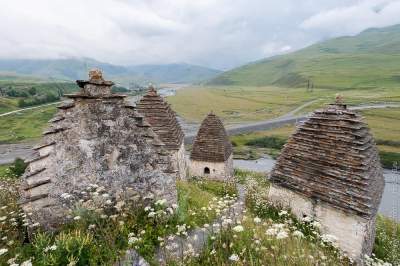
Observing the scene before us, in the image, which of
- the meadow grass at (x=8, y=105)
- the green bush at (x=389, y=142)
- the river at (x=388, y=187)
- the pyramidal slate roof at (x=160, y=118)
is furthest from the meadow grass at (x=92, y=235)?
the meadow grass at (x=8, y=105)

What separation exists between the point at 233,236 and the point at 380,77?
207352 millimetres

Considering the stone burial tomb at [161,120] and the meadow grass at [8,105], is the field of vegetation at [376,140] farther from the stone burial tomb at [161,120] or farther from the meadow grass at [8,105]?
the meadow grass at [8,105]

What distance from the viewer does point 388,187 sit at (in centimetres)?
4294

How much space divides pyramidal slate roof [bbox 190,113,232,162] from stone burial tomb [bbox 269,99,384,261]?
10.1m

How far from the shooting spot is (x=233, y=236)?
6.04 metres

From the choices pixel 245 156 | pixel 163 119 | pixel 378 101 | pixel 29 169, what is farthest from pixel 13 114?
pixel 378 101

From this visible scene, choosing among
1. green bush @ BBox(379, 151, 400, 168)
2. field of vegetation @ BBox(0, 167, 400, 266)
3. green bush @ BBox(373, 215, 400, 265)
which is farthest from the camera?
green bush @ BBox(379, 151, 400, 168)

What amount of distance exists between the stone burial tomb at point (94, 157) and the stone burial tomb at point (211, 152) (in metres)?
16.7

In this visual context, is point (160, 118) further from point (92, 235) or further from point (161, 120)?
point (92, 235)

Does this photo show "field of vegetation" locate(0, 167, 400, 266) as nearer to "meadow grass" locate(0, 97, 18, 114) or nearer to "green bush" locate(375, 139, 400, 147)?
"green bush" locate(375, 139, 400, 147)

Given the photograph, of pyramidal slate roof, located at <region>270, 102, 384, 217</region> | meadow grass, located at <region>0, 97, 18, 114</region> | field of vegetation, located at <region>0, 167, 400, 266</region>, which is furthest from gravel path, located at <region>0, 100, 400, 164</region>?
field of vegetation, located at <region>0, 167, 400, 266</region>

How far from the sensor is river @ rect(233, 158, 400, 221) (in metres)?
33.7

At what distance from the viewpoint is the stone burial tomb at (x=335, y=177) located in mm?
12531

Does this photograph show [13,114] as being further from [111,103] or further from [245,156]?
[111,103]
